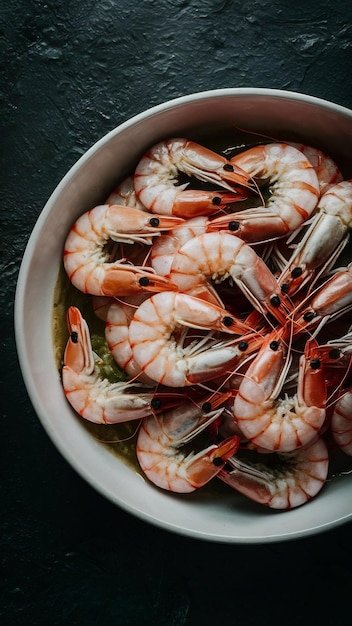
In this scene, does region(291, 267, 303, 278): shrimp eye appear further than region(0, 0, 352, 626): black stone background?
No

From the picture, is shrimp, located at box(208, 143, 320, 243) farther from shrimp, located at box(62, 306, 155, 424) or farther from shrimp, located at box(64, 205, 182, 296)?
shrimp, located at box(62, 306, 155, 424)

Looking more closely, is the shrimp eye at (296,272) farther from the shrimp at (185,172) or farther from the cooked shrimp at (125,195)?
the cooked shrimp at (125,195)

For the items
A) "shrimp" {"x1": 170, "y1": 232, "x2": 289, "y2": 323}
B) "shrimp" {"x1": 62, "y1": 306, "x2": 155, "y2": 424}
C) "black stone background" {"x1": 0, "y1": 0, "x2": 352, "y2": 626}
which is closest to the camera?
"shrimp" {"x1": 170, "y1": 232, "x2": 289, "y2": 323}

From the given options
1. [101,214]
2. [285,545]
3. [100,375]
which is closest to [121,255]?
[101,214]

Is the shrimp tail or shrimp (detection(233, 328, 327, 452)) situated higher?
shrimp (detection(233, 328, 327, 452))

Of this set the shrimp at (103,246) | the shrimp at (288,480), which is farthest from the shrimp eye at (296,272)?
the shrimp at (288,480)

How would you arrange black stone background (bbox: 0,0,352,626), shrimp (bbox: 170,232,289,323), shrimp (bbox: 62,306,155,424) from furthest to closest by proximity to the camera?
black stone background (bbox: 0,0,352,626) → shrimp (bbox: 62,306,155,424) → shrimp (bbox: 170,232,289,323)

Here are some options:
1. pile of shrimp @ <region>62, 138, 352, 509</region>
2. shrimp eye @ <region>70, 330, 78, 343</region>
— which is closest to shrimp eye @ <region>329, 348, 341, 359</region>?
pile of shrimp @ <region>62, 138, 352, 509</region>
